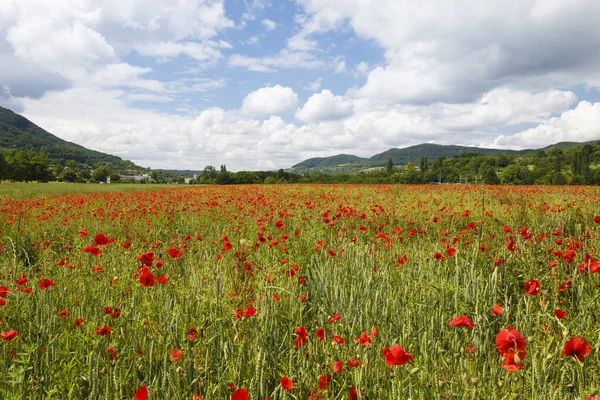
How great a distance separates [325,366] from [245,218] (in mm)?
5960

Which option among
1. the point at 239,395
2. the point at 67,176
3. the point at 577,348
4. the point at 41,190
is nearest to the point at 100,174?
the point at 67,176

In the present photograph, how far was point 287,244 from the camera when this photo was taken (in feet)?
15.2

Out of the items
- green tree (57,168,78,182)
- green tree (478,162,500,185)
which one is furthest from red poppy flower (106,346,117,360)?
green tree (57,168,78,182)

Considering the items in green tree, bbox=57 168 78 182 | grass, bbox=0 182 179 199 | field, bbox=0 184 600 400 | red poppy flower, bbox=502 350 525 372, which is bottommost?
field, bbox=0 184 600 400

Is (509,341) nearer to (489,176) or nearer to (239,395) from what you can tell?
(239,395)

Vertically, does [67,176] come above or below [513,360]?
above

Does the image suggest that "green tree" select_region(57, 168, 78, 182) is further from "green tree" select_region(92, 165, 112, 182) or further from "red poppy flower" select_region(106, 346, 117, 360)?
"red poppy flower" select_region(106, 346, 117, 360)

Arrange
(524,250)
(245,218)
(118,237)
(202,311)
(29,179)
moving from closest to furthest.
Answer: (202,311) < (524,250) < (118,237) < (245,218) < (29,179)

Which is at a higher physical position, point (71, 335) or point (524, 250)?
point (524, 250)

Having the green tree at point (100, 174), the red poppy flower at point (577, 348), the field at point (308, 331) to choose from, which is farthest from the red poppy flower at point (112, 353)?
the green tree at point (100, 174)

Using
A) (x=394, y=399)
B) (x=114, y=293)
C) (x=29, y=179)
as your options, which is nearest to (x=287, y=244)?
(x=114, y=293)

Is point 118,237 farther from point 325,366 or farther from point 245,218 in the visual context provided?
point 325,366

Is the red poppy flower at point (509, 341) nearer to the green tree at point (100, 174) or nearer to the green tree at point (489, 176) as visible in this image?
the green tree at point (489, 176)

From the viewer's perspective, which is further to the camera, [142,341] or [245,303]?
[245,303]
